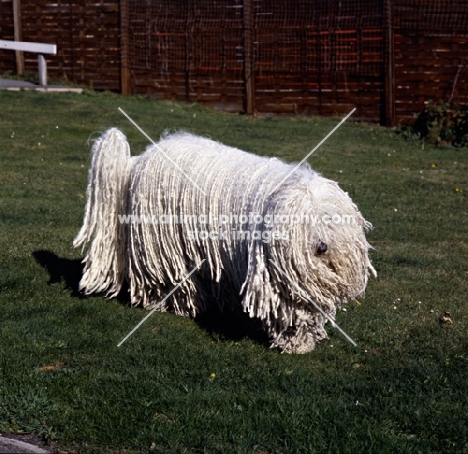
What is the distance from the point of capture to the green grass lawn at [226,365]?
452 cm

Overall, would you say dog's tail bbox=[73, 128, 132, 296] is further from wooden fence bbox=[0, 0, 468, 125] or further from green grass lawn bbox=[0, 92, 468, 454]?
wooden fence bbox=[0, 0, 468, 125]

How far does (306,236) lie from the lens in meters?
5.31

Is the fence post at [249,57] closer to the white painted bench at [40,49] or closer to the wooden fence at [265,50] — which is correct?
the wooden fence at [265,50]

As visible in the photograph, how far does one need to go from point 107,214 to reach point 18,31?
12611mm

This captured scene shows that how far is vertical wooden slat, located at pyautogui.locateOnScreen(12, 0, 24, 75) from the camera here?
17.9m

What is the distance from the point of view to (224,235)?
5.79m

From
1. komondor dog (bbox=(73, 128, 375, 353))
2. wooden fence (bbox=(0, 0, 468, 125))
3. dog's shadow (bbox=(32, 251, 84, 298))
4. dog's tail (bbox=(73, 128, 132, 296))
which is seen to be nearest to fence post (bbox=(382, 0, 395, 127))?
wooden fence (bbox=(0, 0, 468, 125))

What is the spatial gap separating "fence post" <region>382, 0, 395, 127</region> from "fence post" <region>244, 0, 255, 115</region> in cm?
254

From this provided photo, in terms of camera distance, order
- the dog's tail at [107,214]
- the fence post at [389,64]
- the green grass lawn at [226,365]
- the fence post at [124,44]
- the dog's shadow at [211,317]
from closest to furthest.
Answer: the green grass lawn at [226,365] < the dog's shadow at [211,317] < the dog's tail at [107,214] < the fence post at [389,64] < the fence post at [124,44]

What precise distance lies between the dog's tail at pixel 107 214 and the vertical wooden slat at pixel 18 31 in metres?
12.3

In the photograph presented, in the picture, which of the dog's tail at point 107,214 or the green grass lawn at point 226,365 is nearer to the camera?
the green grass lawn at point 226,365

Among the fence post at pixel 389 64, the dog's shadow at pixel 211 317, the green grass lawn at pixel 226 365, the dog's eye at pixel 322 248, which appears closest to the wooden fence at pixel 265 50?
the fence post at pixel 389 64

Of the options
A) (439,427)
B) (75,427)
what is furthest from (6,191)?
(439,427)

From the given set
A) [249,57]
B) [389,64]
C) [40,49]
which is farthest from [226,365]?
[40,49]
